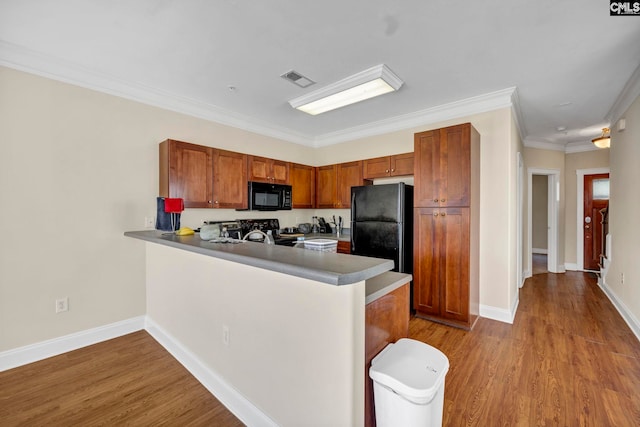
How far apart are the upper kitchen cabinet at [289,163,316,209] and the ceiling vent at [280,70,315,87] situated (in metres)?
1.67

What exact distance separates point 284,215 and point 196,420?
321 cm

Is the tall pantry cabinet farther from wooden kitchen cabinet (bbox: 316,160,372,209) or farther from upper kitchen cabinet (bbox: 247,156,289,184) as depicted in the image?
upper kitchen cabinet (bbox: 247,156,289,184)

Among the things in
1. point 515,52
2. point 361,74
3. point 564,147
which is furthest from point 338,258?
point 564,147

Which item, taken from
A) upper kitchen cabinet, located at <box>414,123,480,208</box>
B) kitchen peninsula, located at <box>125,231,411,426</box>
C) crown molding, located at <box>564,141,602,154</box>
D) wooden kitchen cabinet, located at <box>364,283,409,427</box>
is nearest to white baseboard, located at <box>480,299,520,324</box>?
upper kitchen cabinet, located at <box>414,123,480,208</box>

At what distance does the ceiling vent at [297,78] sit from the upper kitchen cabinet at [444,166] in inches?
56.3

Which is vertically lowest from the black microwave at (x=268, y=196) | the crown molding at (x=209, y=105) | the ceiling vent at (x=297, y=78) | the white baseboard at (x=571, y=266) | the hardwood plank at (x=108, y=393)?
the hardwood plank at (x=108, y=393)

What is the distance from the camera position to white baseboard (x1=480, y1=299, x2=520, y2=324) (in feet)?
10.5

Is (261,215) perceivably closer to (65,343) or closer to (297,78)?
(297,78)

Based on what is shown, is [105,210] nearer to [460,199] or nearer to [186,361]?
[186,361]

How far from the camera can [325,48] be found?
2.28 m

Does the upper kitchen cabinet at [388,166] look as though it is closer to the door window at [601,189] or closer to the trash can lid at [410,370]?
the trash can lid at [410,370]

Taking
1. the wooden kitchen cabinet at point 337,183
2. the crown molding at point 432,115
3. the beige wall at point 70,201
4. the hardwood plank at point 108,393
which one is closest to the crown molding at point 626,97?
the crown molding at point 432,115

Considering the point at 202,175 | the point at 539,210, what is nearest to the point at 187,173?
the point at 202,175

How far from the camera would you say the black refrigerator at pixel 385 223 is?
3.38 m
